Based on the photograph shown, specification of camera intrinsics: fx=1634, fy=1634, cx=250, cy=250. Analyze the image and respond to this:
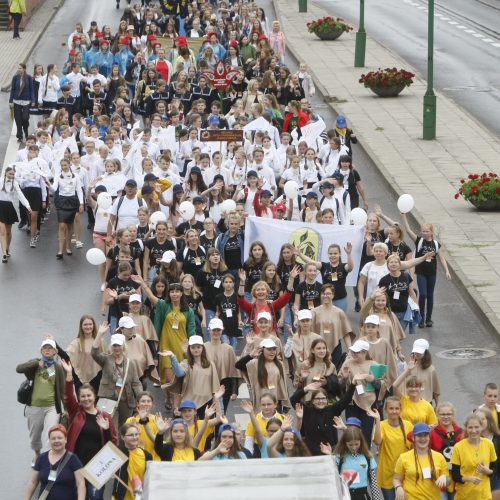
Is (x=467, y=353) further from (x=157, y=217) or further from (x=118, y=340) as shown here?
(x=118, y=340)

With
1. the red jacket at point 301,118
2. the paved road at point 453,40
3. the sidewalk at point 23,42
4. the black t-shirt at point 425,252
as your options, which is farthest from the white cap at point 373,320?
the sidewalk at point 23,42

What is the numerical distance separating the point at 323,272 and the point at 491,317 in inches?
126

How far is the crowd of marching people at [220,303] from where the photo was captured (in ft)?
54.8

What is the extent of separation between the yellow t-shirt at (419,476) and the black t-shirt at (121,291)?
668 cm

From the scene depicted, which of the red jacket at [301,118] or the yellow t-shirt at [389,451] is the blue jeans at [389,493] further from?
the red jacket at [301,118]

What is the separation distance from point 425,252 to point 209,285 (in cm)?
348

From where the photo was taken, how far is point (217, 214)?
87.5 ft

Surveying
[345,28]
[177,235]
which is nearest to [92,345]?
[177,235]

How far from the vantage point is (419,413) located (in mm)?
17844

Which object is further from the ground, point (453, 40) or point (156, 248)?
point (156, 248)

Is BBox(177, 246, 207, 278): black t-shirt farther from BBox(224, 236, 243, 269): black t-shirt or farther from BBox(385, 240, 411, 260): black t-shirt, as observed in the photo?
BBox(385, 240, 411, 260): black t-shirt

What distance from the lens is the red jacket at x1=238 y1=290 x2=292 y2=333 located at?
Result: 21.3m

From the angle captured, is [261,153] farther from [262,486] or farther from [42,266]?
[262,486]

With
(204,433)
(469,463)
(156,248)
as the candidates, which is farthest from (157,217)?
(469,463)
